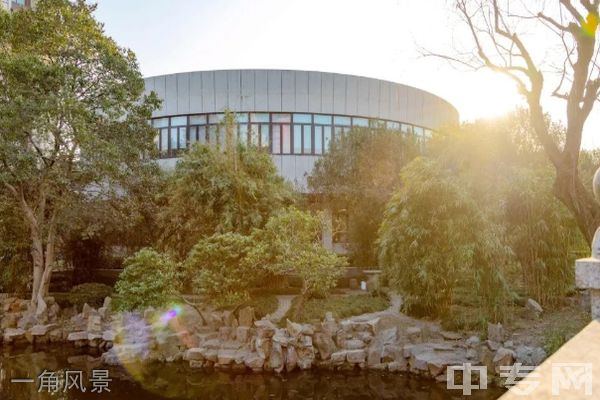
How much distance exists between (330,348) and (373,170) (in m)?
9.54

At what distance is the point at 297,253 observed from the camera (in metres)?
10.7

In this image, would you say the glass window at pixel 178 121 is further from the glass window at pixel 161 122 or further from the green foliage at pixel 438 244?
the green foliage at pixel 438 244

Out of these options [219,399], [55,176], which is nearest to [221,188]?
[55,176]

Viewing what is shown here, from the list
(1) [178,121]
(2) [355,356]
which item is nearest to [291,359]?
(2) [355,356]

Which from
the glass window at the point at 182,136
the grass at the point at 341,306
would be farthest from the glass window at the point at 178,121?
the grass at the point at 341,306

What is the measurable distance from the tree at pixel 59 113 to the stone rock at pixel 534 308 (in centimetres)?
1142

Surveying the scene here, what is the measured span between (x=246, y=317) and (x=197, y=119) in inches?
521

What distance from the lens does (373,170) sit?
18094 mm

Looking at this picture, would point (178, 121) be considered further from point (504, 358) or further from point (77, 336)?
point (504, 358)

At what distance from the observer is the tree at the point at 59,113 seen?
1222 centimetres

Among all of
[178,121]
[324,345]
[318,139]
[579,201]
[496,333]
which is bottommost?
[324,345]

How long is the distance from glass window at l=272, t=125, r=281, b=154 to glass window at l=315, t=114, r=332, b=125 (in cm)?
187

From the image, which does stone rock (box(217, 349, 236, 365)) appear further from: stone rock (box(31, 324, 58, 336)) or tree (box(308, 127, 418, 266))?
tree (box(308, 127, 418, 266))

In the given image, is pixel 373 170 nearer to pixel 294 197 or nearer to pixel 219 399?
pixel 294 197
